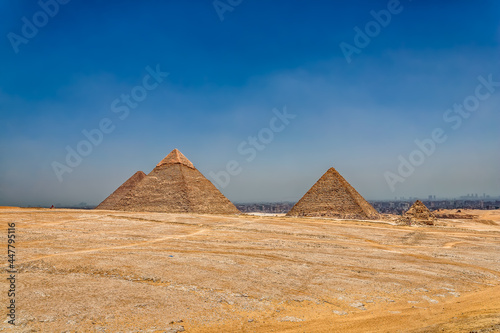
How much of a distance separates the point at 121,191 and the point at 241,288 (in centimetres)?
5480

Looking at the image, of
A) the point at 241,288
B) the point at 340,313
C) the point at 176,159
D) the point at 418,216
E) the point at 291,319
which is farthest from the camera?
the point at 176,159

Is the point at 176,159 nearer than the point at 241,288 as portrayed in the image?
No

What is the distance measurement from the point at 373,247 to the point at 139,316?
12.5m

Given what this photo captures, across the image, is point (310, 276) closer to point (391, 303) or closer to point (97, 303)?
point (391, 303)

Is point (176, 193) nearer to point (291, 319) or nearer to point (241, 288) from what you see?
point (241, 288)

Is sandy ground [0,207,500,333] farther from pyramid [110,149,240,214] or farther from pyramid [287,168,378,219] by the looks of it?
pyramid [110,149,240,214]

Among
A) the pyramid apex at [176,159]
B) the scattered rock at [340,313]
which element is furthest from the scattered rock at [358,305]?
the pyramid apex at [176,159]

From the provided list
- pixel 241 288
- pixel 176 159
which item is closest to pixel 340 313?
pixel 241 288

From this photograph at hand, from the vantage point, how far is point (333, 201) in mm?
40406

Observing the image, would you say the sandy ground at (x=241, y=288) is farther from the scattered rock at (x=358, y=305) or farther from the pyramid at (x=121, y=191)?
the pyramid at (x=121, y=191)

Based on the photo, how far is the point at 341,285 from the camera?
7.90 m

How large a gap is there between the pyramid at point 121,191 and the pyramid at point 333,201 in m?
32.3

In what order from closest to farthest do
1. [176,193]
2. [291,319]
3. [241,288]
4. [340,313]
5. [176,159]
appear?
[291,319] < [340,313] < [241,288] < [176,193] < [176,159]

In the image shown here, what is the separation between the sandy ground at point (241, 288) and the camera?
205 inches
